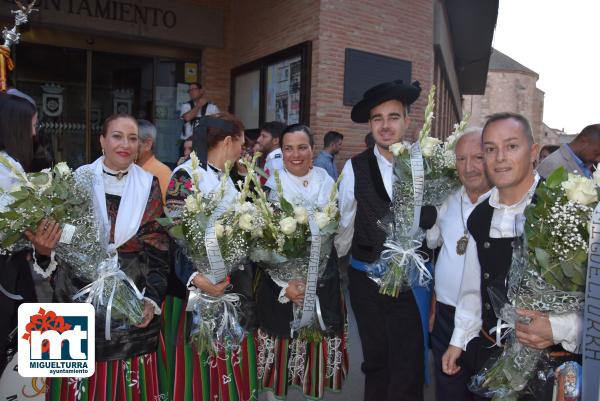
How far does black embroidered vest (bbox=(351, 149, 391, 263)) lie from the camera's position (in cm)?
315

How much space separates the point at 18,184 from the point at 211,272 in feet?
3.37

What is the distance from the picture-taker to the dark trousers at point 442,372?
8.87ft

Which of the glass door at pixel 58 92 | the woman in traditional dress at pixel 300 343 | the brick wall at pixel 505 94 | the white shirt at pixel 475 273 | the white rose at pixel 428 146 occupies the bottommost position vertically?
the woman in traditional dress at pixel 300 343

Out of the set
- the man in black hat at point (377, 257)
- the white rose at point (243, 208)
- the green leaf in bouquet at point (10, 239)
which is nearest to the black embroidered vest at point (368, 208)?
the man in black hat at point (377, 257)

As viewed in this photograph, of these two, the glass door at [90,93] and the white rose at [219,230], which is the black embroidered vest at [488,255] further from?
the glass door at [90,93]

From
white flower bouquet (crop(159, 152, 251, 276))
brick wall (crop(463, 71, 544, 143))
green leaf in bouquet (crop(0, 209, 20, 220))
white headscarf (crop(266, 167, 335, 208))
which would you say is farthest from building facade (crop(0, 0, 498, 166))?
brick wall (crop(463, 71, 544, 143))

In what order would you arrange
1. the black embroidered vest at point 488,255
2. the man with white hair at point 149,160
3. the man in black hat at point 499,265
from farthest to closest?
1. the man with white hair at point 149,160
2. the black embroidered vest at point 488,255
3. the man in black hat at point 499,265

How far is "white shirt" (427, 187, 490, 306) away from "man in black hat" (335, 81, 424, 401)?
32 centimetres

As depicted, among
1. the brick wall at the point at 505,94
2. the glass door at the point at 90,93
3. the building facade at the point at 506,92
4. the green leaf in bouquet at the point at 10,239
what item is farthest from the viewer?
the brick wall at the point at 505,94

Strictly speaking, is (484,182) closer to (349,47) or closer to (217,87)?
(349,47)

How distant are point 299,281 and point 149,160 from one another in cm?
182

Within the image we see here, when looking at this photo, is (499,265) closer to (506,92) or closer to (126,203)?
(126,203)

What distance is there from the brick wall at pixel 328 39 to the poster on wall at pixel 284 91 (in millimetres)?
379

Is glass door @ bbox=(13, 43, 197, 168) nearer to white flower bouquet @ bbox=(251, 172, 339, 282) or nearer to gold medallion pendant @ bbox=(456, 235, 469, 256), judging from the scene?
white flower bouquet @ bbox=(251, 172, 339, 282)
